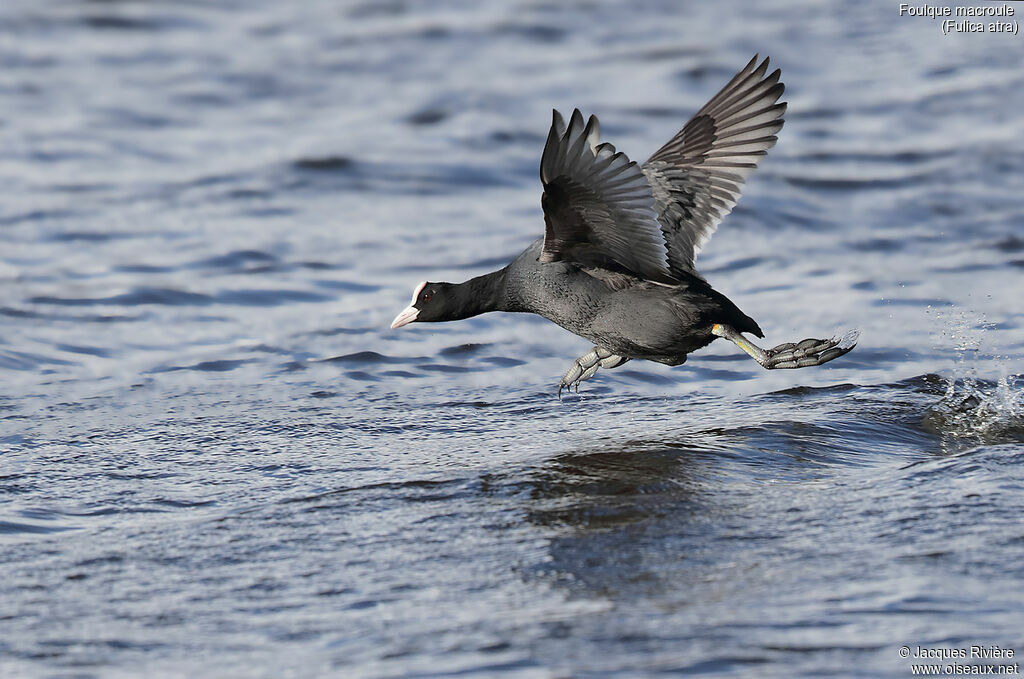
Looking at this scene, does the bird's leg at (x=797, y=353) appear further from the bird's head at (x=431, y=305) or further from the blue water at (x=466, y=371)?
the bird's head at (x=431, y=305)

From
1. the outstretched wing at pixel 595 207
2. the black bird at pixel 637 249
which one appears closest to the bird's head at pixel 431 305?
the black bird at pixel 637 249

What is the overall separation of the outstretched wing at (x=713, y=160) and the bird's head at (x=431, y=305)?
1.02m

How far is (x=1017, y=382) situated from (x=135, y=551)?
3.80m

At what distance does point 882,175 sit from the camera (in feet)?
33.5

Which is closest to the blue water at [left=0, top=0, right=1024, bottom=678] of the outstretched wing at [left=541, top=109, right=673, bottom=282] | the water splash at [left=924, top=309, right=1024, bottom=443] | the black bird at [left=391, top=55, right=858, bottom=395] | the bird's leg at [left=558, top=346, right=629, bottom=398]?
the water splash at [left=924, top=309, right=1024, bottom=443]

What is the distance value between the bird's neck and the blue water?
17.3 inches

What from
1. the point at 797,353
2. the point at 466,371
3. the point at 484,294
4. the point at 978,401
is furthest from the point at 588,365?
the point at 978,401

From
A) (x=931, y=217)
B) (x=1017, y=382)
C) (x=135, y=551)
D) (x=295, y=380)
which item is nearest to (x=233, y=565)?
(x=135, y=551)

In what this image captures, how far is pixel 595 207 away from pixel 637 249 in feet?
1.10

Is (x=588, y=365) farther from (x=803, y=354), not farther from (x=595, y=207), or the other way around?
(x=595, y=207)

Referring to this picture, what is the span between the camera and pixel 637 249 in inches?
200

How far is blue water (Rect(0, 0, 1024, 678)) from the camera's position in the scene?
3605mm

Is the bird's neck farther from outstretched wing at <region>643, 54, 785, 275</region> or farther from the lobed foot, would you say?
the lobed foot

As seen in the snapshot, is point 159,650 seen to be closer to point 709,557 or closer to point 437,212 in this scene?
point 709,557
